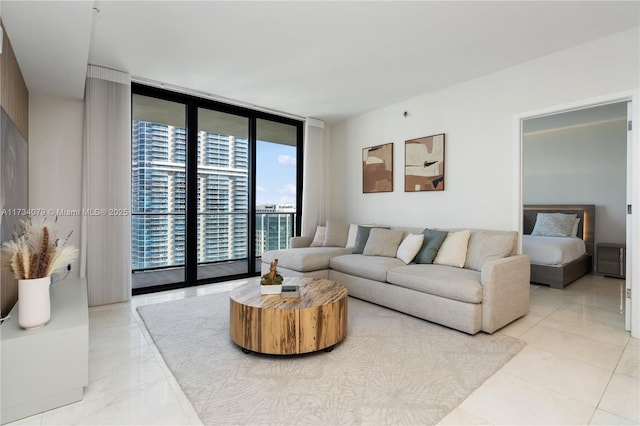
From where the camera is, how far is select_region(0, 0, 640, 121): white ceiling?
7.91 feet

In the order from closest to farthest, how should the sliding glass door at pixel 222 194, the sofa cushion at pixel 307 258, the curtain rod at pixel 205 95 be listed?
the curtain rod at pixel 205 95
the sofa cushion at pixel 307 258
the sliding glass door at pixel 222 194

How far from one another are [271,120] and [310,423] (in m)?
4.55

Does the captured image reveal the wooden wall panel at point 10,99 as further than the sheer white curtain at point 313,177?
No

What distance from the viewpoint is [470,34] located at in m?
2.83

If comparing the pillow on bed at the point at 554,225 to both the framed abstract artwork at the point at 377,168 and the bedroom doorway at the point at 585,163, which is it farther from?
the framed abstract artwork at the point at 377,168

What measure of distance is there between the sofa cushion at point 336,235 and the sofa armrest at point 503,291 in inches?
91.7

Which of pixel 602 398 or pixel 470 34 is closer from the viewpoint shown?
pixel 602 398

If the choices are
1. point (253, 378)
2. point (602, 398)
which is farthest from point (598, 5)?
point (253, 378)

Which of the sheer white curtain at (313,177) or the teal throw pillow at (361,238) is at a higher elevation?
the sheer white curtain at (313,177)

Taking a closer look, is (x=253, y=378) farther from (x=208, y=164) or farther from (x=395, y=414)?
(x=208, y=164)

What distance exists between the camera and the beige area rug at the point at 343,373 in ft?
5.52

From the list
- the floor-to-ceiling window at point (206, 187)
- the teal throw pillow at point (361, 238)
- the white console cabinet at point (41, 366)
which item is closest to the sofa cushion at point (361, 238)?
the teal throw pillow at point (361, 238)

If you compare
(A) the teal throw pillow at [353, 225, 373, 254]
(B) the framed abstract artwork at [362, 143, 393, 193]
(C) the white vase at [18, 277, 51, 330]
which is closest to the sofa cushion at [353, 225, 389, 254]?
(A) the teal throw pillow at [353, 225, 373, 254]

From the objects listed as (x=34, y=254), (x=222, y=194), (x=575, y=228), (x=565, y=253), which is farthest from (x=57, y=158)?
(x=575, y=228)
